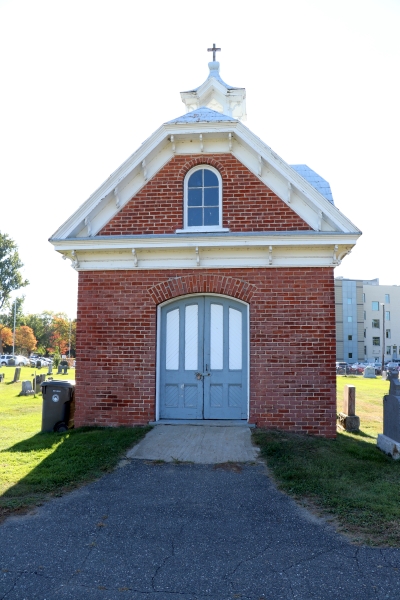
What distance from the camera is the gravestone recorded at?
797cm

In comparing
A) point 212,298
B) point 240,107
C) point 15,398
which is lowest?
point 15,398

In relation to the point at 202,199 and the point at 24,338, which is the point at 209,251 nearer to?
the point at 202,199

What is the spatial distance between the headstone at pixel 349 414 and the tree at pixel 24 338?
260 ft

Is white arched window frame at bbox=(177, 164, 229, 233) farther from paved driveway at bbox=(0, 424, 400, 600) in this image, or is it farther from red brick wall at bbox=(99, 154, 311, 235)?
paved driveway at bbox=(0, 424, 400, 600)

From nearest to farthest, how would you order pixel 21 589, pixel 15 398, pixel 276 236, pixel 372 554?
pixel 21 589
pixel 372 554
pixel 276 236
pixel 15 398

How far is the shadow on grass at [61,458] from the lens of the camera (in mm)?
5859

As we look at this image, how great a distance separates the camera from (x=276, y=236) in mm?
8953

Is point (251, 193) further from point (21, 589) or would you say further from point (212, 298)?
point (21, 589)

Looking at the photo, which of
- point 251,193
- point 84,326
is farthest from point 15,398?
point 251,193

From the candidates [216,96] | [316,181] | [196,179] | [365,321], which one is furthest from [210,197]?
[365,321]

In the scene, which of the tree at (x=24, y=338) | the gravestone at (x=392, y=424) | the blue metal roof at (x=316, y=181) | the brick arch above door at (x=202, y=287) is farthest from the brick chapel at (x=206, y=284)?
the tree at (x=24, y=338)

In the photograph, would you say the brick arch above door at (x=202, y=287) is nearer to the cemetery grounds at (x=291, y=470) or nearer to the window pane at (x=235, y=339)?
the window pane at (x=235, y=339)

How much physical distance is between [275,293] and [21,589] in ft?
21.7

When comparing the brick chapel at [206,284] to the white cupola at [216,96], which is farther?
the white cupola at [216,96]
